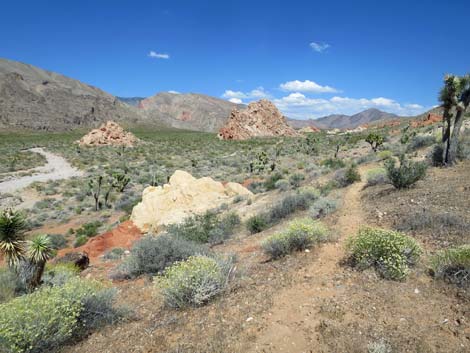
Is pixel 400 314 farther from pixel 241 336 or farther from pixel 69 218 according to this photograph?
pixel 69 218

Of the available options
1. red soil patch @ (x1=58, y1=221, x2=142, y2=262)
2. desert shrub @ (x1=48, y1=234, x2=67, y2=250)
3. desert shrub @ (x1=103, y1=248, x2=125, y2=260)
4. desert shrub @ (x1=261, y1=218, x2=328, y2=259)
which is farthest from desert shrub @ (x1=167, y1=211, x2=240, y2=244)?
desert shrub @ (x1=48, y1=234, x2=67, y2=250)

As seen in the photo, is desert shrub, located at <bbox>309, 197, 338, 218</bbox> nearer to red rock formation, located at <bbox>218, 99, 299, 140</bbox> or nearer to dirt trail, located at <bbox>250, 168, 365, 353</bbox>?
dirt trail, located at <bbox>250, 168, 365, 353</bbox>

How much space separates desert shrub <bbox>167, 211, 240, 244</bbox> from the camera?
1261 cm

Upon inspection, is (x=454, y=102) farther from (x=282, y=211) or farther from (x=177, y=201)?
(x=177, y=201)

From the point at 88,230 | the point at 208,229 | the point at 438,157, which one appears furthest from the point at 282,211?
the point at 88,230

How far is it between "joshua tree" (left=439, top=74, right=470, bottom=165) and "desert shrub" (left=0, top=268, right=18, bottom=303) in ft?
50.3

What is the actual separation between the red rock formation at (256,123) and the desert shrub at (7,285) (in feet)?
259

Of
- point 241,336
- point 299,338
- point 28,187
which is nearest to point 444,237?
point 299,338

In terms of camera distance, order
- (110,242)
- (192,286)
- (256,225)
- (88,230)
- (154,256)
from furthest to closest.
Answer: (88,230) → (110,242) → (256,225) → (154,256) → (192,286)

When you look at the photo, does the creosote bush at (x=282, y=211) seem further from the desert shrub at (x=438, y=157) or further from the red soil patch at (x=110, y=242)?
the red soil patch at (x=110, y=242)

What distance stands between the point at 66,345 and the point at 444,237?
7610mm

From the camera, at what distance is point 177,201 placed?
723 inches

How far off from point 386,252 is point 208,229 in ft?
27.5

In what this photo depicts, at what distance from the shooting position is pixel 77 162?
46.7 meters
